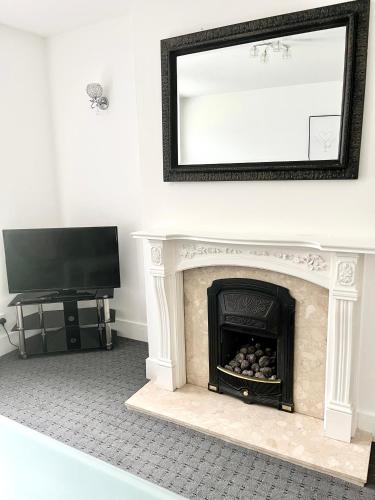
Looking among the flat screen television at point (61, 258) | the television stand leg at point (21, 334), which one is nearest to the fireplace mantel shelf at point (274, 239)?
the flat screen television at point (61, 258)

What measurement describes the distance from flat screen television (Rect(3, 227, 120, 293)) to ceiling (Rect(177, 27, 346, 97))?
1384 mm

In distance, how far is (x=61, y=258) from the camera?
3303 mm

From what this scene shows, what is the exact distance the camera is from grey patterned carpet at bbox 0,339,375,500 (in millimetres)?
1974

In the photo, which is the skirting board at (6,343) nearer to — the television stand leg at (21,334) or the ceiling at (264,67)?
the television stand leg at (21,334)

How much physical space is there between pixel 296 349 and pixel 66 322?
197 cm

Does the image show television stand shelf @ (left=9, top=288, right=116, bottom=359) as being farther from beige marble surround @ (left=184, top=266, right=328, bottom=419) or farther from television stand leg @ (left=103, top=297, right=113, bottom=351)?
beige marble surround @ (left=184, top=266, right=328, bottom=419)

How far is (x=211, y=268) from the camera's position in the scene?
2660 mm

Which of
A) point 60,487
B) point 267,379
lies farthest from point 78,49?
point 60,487

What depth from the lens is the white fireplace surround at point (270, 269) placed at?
213 cm

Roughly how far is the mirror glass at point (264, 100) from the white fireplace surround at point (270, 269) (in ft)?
1.67

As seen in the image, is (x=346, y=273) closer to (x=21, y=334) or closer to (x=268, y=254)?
(x=268, y=254)

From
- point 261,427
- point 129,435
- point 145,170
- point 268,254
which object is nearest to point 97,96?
point 145,170

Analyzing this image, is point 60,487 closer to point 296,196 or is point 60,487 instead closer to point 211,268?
point 211,268

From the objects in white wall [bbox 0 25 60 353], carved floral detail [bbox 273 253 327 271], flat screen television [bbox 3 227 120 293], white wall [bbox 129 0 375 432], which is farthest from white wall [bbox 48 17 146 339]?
carved floral detail [bbox 273 253 327 271]
